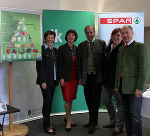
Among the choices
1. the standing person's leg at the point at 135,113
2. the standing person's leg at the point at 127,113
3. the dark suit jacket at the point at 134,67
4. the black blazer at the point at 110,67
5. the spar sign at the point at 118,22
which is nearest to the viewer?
Answer: the dark suit jacket at the point at 134,67

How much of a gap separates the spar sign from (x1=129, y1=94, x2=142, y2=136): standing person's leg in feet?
6.25

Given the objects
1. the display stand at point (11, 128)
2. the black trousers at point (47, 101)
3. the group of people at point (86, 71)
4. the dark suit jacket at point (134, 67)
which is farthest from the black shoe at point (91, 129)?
the dark suit jacket at point (134, 67)

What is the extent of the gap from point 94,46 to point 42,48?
0.79 metres

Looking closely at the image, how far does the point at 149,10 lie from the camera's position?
438cm

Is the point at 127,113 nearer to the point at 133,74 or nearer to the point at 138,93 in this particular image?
the point at 138,93

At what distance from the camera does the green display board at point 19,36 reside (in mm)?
2816

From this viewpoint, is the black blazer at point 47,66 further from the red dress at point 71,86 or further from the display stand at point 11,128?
the display stand at point 11,128

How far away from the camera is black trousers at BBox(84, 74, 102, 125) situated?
3.12 m

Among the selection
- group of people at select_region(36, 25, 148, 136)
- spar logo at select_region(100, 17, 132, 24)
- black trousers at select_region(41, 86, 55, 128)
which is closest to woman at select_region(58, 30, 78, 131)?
group of people at select_region(36, 25, 148, 136)

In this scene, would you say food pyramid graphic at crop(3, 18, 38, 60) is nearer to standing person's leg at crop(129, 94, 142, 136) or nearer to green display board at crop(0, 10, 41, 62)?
green display board at crop(0, 10, 41, 62)

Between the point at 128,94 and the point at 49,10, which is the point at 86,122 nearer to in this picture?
the point at 128,94

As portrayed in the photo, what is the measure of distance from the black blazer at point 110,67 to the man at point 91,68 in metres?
0.08

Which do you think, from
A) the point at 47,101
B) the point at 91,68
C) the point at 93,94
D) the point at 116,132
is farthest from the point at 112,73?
the point at 47,101

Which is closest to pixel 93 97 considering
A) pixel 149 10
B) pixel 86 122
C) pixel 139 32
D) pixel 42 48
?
pixel 86 122
